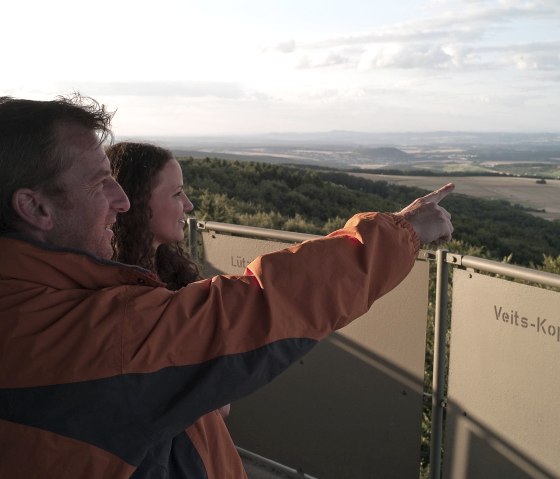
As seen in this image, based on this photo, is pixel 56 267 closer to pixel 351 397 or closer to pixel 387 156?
pixel 351 397

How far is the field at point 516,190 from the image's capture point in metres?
17.6

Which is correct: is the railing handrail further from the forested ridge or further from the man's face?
the forested ridge

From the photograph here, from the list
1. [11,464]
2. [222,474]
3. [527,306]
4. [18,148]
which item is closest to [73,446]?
[11,464]

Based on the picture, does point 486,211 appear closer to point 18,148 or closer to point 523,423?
point 523,423

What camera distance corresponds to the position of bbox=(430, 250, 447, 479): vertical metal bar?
11.0 ft

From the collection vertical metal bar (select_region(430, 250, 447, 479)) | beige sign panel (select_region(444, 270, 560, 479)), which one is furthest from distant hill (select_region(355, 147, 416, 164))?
beige sign panel (select_region(444, 270, 560, 479))

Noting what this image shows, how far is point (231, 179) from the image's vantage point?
52.2 ft

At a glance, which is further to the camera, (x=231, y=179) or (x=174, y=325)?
(x=231, y=179)

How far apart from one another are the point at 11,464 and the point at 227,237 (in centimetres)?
310

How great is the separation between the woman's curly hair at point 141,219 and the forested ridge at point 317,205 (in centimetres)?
535

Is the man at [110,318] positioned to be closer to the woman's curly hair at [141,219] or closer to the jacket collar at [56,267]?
the jacket collar at [56,267]

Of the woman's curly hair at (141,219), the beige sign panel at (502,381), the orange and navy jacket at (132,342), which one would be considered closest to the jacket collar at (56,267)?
the orange and navy jacket at (132,342)

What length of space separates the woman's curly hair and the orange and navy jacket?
4.26ft

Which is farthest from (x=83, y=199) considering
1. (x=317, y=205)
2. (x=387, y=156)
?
(x=387, y=156)
